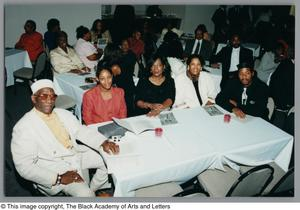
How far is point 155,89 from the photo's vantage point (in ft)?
13.0

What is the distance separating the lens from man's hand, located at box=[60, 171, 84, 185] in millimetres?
2641

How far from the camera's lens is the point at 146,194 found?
260 cm

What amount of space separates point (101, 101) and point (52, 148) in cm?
90

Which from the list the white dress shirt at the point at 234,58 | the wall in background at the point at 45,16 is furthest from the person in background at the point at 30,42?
the white dress shirt at the point at 234,58

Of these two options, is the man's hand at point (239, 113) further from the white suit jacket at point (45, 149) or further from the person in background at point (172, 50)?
the person in background at point (172, 50)

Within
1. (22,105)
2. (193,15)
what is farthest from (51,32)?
(193,15)

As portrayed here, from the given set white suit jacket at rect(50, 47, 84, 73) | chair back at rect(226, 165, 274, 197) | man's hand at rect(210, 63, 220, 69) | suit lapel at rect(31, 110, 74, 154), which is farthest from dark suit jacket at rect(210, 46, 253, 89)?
suit lapel at rect(31, 110, 74, 154)

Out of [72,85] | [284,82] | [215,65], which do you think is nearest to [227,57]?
[215,65]

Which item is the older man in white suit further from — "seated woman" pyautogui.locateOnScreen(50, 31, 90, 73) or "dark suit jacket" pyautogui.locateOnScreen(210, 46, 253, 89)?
"dark suit jacket" pyautogui.locateOnScreen(210, 46, 253, 89)

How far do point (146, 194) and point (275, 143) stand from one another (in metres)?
1.38

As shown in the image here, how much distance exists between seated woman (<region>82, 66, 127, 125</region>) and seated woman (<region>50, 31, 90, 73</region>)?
1.60 meters

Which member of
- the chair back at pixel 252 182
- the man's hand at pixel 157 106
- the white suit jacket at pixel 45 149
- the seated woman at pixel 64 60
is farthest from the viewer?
the seated woman at pixel 64 60

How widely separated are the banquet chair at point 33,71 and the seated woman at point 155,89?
2.35 metres

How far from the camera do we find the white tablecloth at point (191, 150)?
8.09 feet
